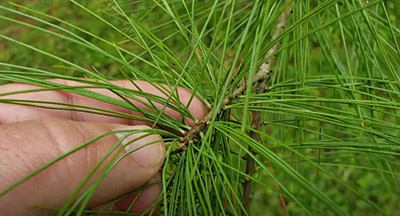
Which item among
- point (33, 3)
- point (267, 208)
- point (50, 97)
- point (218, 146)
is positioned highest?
point (33, 3)

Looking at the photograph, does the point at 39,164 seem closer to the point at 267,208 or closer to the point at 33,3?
the point at 267,208

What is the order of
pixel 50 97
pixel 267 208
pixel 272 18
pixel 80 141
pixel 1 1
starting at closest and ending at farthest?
1. pixel 272 18
2. pixel 80 141
3. pixel 50 97
4. pixel 267 208
5. pixel 1 1

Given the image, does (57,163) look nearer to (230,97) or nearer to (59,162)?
(59,162)

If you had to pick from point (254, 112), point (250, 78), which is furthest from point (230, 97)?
point (250, 78)

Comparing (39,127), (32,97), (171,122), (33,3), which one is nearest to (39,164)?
(39,127)
